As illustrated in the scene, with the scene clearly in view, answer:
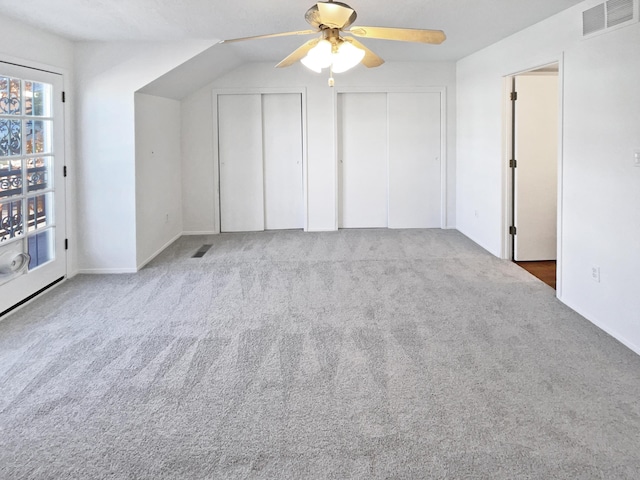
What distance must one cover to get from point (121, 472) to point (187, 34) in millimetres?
3794

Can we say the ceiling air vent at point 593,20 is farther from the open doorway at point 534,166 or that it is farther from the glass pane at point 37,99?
the glass pane at point 37,99

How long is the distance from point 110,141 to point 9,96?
112 centimetres

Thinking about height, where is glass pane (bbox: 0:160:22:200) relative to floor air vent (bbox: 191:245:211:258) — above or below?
above

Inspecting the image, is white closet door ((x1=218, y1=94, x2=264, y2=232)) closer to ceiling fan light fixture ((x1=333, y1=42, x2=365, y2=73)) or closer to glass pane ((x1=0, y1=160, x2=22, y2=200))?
glass pane ((x1=0, y1=160, x2=22, y2=200))

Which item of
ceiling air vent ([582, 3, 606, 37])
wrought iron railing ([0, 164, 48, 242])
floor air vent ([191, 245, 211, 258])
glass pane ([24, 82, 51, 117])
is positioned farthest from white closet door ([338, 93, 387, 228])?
wrought iron railing ([0, 164, 48, 242])

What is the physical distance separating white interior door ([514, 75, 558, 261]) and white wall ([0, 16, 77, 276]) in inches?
171

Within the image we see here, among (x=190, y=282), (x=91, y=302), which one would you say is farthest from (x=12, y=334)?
(x=190, y=282)

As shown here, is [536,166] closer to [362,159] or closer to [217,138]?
[362,159]

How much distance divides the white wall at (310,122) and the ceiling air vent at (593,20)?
3.42 metres

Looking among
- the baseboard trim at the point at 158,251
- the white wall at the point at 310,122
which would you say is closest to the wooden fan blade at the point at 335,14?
the baseboard trim at the point at 158,251

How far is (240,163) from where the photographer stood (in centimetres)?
691

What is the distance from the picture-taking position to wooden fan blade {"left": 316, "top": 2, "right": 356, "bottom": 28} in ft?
7.46

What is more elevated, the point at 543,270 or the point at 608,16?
the point at 608,16

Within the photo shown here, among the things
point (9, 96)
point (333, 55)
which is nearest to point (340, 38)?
point (333, 55)
